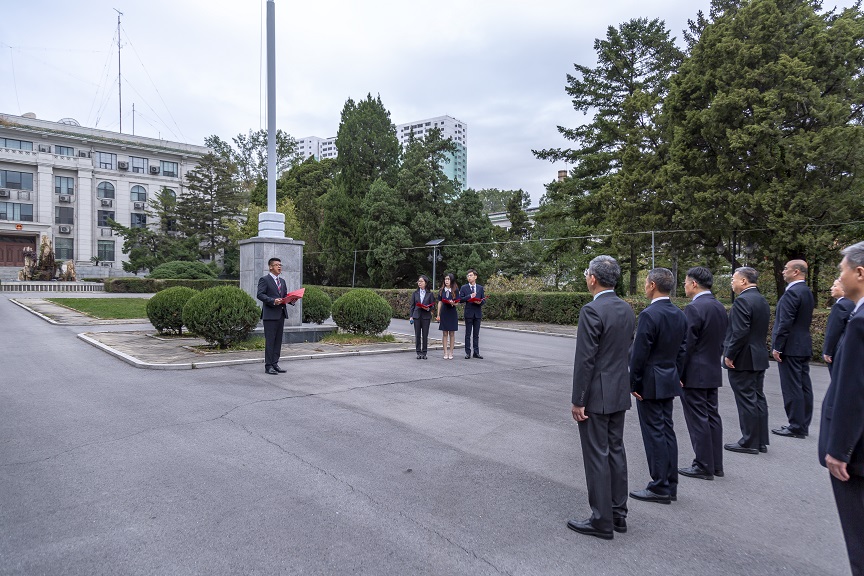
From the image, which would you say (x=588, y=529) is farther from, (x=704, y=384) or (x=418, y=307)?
(x=418, y=307)

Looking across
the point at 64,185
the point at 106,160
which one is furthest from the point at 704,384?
the point at 106,160

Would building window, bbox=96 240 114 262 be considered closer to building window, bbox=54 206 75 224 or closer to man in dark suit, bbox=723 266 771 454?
building window, bbox=54 206 75 224

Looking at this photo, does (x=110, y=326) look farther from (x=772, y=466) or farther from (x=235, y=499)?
(x=772, y=466)

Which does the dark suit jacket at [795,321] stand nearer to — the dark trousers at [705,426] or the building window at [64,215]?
the dark trousers at [705,426]

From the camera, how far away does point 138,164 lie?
6144 cm

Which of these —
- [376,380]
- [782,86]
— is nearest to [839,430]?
[376,380]

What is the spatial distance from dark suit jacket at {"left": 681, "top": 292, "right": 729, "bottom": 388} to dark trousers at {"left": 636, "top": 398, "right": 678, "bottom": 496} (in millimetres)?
626

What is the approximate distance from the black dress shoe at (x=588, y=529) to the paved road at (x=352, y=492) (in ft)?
0.22

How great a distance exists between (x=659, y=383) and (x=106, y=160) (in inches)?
2732

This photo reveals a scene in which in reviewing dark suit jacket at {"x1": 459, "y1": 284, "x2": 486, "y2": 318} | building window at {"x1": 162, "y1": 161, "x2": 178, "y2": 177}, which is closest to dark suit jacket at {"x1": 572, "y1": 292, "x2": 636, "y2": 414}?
dark suit jacket at {"x1": 459, "y1": 284, "x2": 486, "y2": 318}

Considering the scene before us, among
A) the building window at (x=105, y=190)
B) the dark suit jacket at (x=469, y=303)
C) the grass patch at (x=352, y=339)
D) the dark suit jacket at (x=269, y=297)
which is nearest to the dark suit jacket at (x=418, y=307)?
the dark suit jacket at (x=469, y=303)

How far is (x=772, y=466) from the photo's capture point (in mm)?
4957

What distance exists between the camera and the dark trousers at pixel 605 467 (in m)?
3.49

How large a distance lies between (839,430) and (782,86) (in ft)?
59.3
